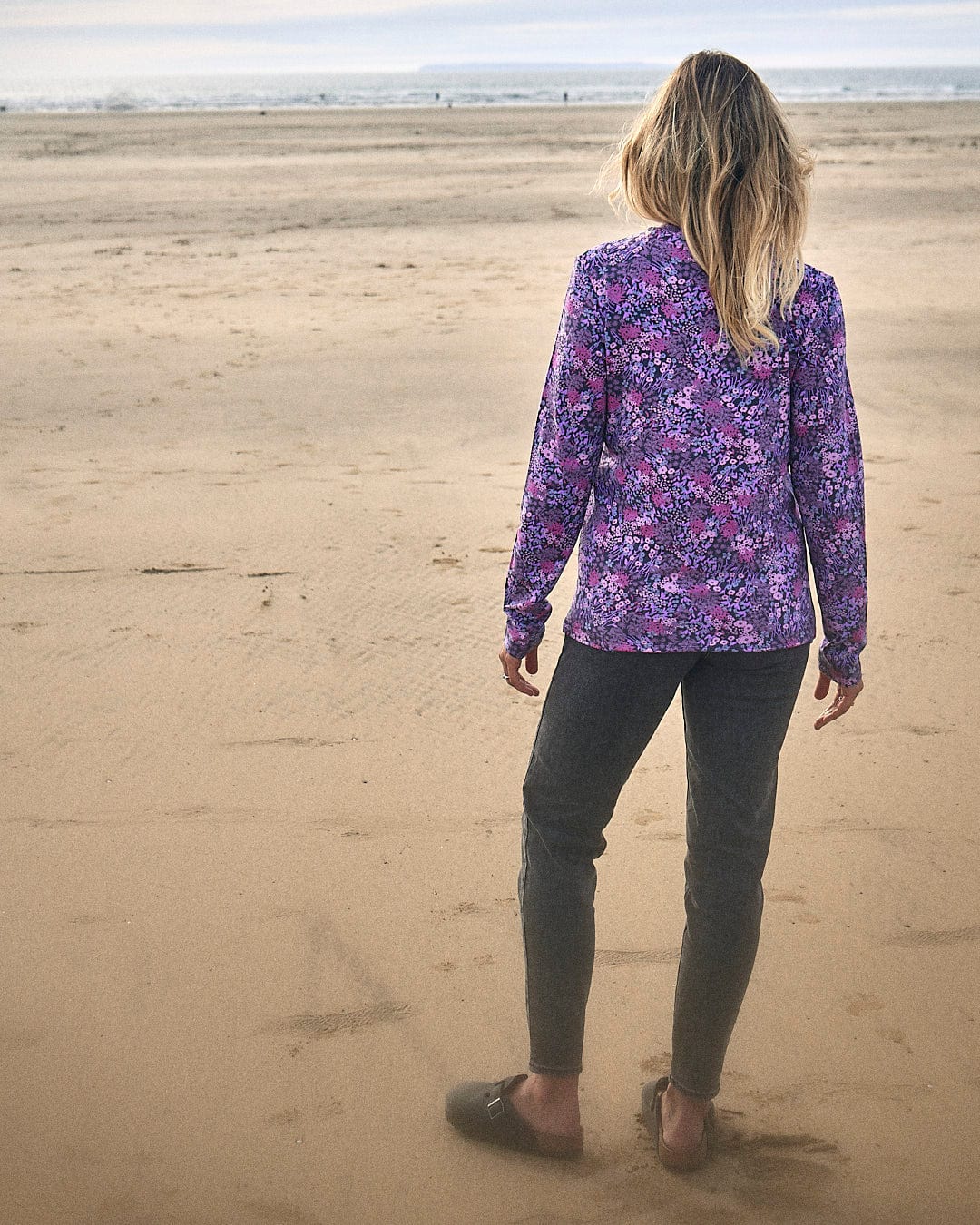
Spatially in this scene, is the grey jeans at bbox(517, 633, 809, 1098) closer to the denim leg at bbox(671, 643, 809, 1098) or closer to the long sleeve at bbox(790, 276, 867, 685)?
the denim leg at bbox(671, 643, 809, 1098)

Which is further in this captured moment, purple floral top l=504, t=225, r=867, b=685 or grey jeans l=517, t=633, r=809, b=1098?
grey jeans l=517, t=633, r=809, b=1098

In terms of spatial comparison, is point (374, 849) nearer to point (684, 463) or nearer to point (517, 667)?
point (517, 667)

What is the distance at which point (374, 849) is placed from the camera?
9.90 ft

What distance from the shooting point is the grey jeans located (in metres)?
1.79

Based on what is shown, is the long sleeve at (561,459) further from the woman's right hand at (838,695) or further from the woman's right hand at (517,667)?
the woman's right hand at (838,695)

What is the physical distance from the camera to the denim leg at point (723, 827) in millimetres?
1797

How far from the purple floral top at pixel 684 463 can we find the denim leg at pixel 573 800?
Answer: 0.07m

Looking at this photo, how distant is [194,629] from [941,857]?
2685mm

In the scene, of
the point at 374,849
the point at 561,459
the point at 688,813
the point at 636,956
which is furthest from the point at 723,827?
the point at 374,849

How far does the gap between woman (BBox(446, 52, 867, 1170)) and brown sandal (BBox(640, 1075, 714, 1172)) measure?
1.07 feet

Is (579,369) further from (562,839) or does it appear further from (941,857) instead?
(941,857)

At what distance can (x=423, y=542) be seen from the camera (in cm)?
502

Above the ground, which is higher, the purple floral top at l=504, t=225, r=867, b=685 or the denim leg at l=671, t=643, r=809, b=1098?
the purple floral top at l=504, t=225, r=867, b=685

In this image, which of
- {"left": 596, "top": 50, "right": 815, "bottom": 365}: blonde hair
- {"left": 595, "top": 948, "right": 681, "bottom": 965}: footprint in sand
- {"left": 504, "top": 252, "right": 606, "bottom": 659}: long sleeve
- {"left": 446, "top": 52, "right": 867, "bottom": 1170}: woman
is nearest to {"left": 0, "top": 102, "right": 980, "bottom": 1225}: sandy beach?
{"left": 595, "top": 948, "right": 681, "bottom": 965}: footprint in sand
